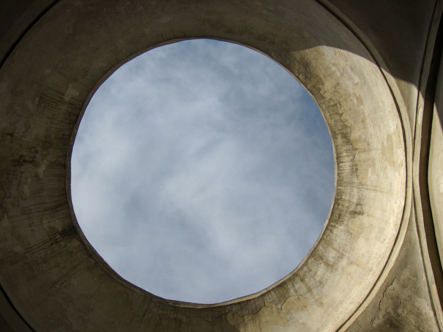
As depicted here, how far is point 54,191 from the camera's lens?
8586 mm

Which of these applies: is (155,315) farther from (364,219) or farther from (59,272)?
(364,219)

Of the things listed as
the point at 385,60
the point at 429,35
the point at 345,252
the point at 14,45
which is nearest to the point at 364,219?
the point at 345,252

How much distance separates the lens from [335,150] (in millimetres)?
9227

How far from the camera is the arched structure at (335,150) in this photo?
265 inches

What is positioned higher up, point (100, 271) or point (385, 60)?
point (385, 60)

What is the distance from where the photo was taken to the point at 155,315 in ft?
29.0

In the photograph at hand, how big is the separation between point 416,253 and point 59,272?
7628mm

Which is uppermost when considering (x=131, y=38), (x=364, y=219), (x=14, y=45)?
(x=131, y=38)

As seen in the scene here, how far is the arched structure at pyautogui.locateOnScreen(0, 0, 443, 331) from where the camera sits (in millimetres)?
6742

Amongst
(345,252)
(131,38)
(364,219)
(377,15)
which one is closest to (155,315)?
(345,252)

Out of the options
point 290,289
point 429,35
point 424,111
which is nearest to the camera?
point 429,35

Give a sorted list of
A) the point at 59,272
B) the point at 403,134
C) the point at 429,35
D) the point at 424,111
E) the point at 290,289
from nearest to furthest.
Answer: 1. the point at 429,35
2. the point at 424,111
3. the point at 403,134
4. the point at 59,272
5. the point at 290,289

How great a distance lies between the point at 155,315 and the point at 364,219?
5.43 meters

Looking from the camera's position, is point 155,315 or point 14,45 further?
point 155,315
